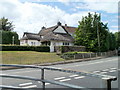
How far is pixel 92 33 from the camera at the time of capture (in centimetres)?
3550

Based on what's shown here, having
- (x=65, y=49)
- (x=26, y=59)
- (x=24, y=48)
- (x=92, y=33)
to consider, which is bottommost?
(x=26, y=59)

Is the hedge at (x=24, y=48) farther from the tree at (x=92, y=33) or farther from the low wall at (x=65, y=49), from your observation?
the tree at (x=92, y=33)

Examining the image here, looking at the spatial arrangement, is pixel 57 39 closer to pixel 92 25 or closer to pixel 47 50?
pixel 47 50

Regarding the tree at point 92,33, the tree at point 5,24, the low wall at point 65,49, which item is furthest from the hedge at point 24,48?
the tree at point 5,24

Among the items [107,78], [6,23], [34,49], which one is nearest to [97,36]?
[34,49]

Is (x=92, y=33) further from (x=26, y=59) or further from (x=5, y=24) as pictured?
(x=5, y=24)

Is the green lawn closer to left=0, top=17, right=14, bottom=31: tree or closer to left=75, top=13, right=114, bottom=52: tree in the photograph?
left=75, top=13, right=114, bottom=52: tree

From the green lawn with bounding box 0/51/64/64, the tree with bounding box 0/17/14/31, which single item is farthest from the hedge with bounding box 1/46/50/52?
the tree with bounding box 0/17/14/31

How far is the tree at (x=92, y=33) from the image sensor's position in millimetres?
34656

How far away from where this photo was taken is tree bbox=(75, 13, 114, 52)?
34656 millimetres

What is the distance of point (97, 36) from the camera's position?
34781mm

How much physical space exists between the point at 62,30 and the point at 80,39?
31.4ft

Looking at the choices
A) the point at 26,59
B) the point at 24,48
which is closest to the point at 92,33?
the point at 24,48

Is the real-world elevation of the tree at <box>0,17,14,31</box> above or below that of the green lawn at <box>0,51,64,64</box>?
above
